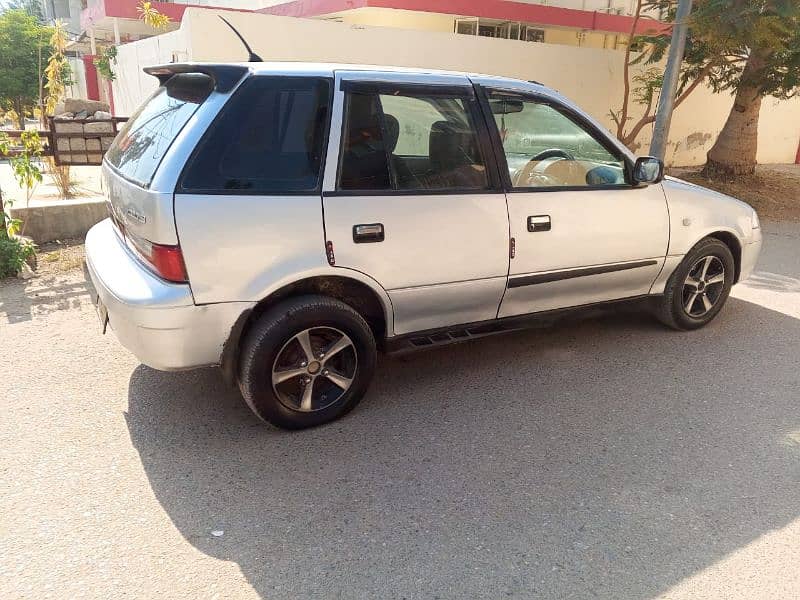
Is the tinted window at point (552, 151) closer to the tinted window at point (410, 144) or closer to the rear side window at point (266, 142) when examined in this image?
the tinted window at point (410, 144)

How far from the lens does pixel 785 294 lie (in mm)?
5766

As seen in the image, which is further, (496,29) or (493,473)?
(496,29)

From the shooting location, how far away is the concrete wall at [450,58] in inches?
379

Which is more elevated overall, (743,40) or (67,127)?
(743,40)

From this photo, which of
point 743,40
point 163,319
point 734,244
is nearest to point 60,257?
point 163,319

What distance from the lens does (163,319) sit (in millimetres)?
2859

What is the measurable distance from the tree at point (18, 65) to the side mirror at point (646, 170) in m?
32.4

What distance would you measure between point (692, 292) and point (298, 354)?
309 cm

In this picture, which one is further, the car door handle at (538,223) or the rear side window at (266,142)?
the car door handle at (538,223)

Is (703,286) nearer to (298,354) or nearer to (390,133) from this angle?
(390,133)

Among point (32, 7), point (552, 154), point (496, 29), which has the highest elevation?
point (32, 7)

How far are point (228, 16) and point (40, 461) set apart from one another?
8.54 metres

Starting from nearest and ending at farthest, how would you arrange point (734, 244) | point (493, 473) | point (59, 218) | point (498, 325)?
point (493, 473)
point (498, 325)
point (734, 244)
point (59, 218)

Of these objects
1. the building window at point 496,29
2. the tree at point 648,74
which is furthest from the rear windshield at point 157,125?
the building window at point 496,29
